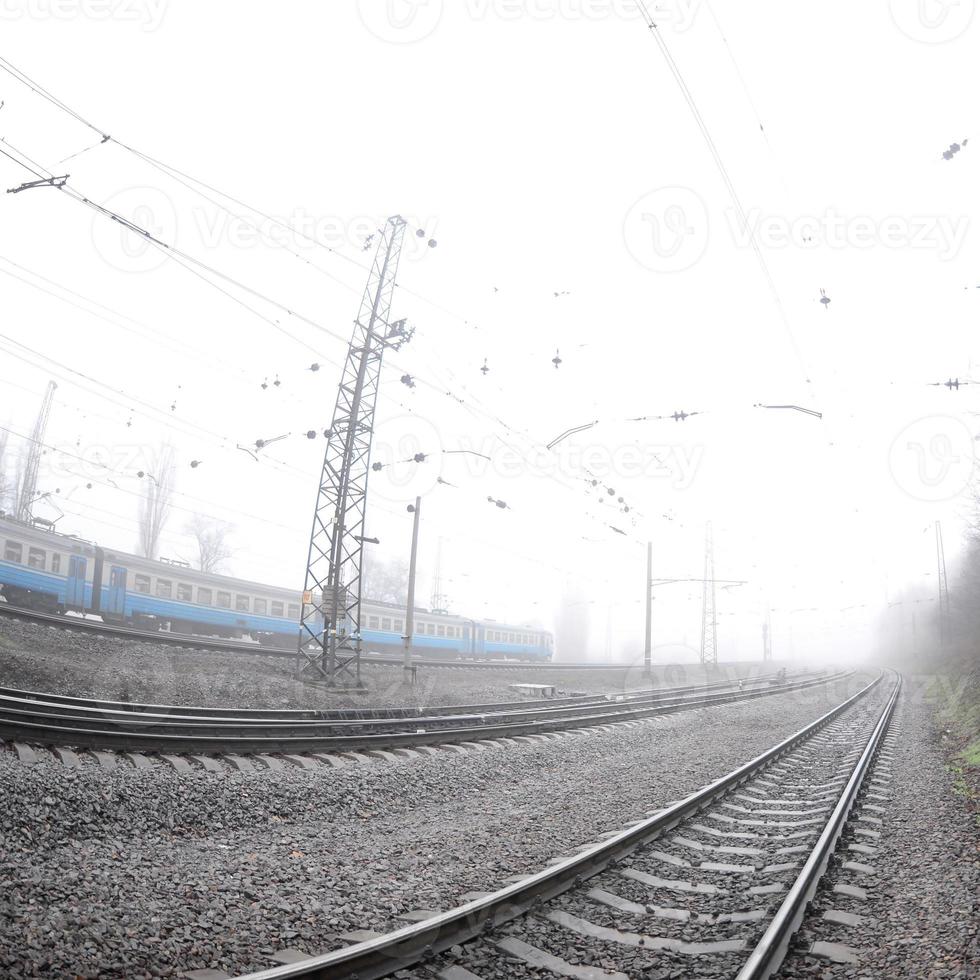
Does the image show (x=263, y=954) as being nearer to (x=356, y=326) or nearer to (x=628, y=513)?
(x=356, y=326)

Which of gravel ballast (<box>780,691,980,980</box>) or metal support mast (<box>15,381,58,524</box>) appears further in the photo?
metal support mast (<box>15,381,58,524</box>)

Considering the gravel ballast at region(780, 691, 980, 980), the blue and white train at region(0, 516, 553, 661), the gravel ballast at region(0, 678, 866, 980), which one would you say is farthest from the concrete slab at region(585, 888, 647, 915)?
the blue and white train at region(0, 516, 553, 661)

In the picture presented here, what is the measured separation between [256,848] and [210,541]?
60416mm

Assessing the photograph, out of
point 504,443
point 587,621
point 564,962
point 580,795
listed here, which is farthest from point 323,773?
point 587,621

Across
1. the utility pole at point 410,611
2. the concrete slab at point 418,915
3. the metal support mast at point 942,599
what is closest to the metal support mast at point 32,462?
the utility pole at point 410,611

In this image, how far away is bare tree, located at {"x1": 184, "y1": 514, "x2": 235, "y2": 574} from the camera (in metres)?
58.7

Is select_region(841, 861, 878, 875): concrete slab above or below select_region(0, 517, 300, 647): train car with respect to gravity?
below

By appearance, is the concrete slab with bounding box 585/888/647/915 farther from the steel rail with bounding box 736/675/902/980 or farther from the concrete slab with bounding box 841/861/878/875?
the concrete slab with bounding box 841/861/878/875

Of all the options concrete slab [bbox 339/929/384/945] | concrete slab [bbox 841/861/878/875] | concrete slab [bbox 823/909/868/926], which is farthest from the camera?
concrete slab [bbox 841/861/878/875]

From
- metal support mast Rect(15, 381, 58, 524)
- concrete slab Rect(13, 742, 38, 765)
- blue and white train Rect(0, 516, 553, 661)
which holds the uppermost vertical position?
metal support mast Rect(15, 381, 58, 524)

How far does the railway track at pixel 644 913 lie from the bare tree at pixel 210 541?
5692cm

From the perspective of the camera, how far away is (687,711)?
63.5 ft

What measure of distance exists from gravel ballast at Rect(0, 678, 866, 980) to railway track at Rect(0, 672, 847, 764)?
98cm

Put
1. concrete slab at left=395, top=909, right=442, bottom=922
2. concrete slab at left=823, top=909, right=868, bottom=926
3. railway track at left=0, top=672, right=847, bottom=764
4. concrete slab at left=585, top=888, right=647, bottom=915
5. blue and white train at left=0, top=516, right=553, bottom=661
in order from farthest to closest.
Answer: blue and white train at left=0, top=516, right=553, bottom=661 < railway track at left=0, top=672, right=847, bottom=764 < concrete slab at left=585, top=888, right=647, bottom=915 < concrete slab at left=823, top=909, right=868, bottom=926 < concrete slab at left=395, top=909, right=442, bottom=922
